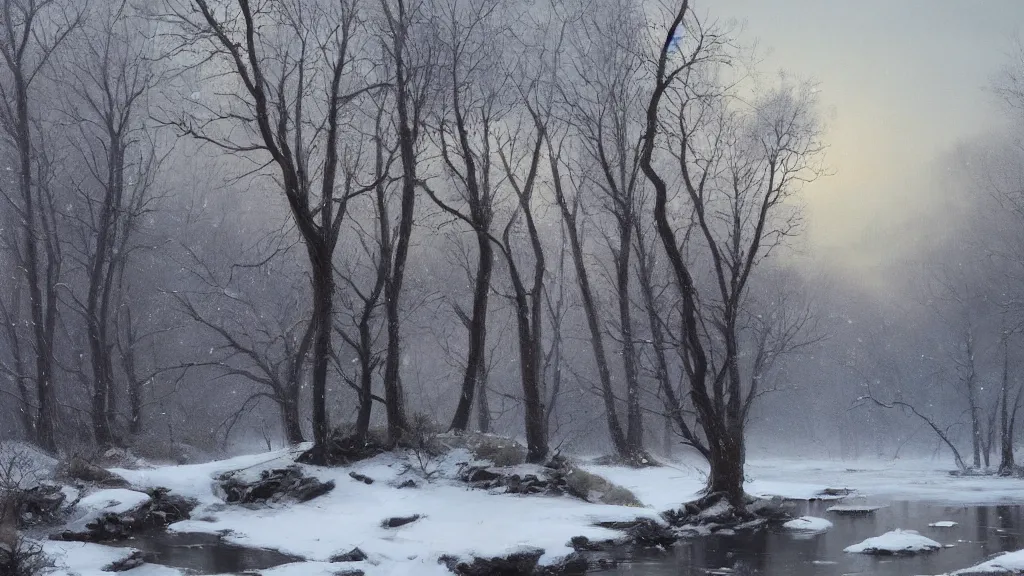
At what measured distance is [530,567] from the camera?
11359mm

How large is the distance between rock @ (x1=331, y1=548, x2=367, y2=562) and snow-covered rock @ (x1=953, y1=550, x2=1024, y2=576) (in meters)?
7.62

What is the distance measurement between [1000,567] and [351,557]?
844 centimetres

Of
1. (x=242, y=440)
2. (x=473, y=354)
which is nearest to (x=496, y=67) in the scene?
(x=473, y=354)

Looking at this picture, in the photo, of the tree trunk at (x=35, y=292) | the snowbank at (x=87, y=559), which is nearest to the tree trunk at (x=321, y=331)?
the snowbank at (x=87, y=559)

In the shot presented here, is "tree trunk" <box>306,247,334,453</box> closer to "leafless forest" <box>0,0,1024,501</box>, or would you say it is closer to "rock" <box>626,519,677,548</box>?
"leafless forest" <box>0,0,1024,501</box>

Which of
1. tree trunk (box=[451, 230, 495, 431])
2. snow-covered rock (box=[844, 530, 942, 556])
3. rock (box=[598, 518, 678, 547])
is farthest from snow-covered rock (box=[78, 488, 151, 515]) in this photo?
snow-covered rock (box=[844, 530, 942, 556])

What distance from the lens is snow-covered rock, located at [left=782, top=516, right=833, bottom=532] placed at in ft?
49.4

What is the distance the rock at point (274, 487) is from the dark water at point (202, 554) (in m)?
1.87

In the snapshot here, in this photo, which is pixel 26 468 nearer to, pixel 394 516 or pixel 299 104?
pixel 394 516

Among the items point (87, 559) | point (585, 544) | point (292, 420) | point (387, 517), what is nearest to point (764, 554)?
point (585, 544)

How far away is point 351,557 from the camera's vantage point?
36.5 feet

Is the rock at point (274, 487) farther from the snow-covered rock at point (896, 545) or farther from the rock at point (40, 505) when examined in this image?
the snow-covered rock at point (896, 545)

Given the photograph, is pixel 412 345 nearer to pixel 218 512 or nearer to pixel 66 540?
pixel 218 512

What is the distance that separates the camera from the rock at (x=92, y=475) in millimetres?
13438
